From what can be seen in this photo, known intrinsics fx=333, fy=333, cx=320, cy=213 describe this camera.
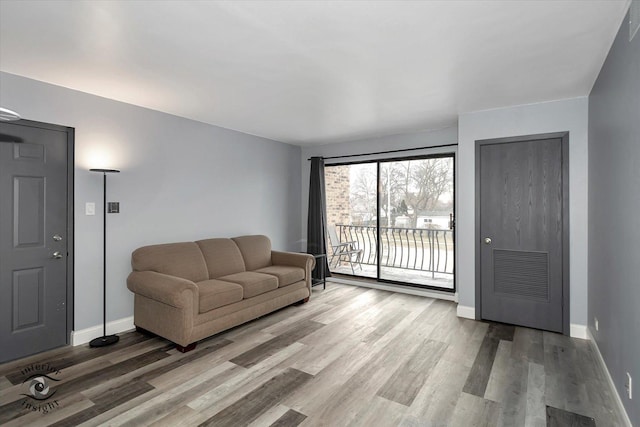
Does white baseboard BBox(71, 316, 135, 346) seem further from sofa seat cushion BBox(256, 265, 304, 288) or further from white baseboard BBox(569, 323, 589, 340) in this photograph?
white baseboard BBox(569, 323, 589, 340)

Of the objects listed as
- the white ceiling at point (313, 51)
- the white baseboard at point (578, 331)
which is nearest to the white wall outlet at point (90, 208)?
the white ceiling at point (313, 51)

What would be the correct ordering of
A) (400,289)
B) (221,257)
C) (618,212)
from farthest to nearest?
(400,289)
(221,257)
(618,212)

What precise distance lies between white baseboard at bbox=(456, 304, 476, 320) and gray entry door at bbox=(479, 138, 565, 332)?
0.39 feet

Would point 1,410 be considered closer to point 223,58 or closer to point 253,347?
point 253,347

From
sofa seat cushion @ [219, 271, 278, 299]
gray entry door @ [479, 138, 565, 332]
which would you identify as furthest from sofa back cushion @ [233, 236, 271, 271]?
gray entry door @ [479, 138, 565, 332]

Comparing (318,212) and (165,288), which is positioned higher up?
(318,212)

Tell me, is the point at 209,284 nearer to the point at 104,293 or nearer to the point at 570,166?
the point at 104,293

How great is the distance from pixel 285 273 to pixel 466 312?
7.69 ft

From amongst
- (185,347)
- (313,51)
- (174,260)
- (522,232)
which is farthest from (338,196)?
(313,51)

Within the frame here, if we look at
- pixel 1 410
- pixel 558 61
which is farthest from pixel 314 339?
pixel 558 61

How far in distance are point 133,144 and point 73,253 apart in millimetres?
1311

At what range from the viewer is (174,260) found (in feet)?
12.6

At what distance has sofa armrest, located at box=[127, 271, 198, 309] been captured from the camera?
3.12 m

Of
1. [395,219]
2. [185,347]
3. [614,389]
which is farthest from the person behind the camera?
[395,219]
